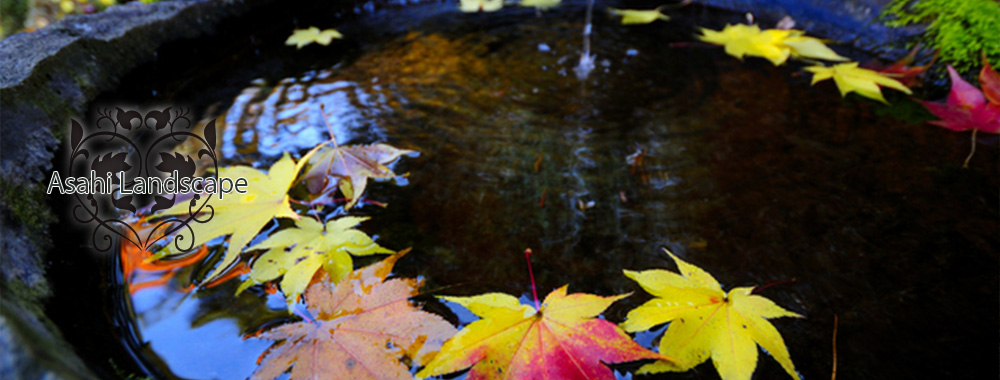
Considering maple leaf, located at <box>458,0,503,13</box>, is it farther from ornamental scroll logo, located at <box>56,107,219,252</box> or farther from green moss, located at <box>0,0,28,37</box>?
green moss, located at <box>0,0,28,37</box>

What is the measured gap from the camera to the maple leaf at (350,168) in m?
1.47

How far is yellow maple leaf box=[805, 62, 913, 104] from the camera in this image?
6.46ft

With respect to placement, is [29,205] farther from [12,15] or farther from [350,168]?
[12,15]

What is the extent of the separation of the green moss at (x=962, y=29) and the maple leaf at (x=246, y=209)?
108 inches

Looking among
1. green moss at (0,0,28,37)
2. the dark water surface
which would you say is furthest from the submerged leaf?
green moss at (0,0,28,37)

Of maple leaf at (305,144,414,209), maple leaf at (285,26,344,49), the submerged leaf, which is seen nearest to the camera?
maple leaf at (305,144,414,209)

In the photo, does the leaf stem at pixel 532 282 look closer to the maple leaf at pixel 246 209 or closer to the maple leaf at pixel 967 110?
the maple leaf at pixel 246 209

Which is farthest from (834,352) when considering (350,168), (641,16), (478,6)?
(478,6)

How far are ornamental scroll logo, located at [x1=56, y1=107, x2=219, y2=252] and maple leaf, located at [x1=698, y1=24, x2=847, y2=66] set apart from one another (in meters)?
2.42

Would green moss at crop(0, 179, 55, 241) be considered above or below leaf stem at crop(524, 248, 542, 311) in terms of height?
above

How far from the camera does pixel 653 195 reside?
1.48 meters

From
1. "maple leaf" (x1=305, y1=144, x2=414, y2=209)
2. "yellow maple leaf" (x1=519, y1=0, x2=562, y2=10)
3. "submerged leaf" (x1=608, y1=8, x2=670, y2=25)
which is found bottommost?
"maple leaf" (x1=305, y1=144, x2=414, y2=209)

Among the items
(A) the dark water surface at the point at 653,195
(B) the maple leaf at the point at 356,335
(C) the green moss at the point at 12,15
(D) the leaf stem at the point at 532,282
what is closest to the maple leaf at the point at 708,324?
(A) the dark water surface at the point at 653,195

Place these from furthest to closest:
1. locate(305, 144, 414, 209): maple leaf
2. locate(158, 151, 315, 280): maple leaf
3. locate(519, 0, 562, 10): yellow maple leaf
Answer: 1. locate(519, 0, 562, 10): yellow maple leaf
2. locate(305, 144, 414, 209): maple leaf
3. locate(158, 151, 315, 280): maple leaf
